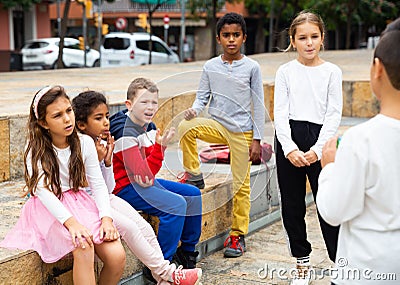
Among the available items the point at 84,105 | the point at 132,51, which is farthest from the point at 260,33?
the point at 84,105

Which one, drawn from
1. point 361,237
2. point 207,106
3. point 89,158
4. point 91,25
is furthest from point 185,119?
point 91,25

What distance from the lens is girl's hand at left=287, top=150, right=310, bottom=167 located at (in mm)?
3484

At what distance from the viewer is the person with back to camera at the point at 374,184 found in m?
2.04

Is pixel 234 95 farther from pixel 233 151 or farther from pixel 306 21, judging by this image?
pixel 306 21

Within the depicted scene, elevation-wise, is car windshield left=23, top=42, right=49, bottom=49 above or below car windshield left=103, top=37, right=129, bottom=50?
below

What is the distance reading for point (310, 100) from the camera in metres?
3.55

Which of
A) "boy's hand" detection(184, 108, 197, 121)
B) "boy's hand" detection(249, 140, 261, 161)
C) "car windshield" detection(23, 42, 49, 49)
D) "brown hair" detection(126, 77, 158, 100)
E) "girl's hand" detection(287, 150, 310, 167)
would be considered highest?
"brown hair" detection(126, 77, 158, 100)

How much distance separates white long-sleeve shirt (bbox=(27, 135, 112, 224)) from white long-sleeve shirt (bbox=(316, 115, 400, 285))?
130cm

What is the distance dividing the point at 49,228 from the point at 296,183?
1377mm

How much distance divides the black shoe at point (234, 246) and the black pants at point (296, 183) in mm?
672

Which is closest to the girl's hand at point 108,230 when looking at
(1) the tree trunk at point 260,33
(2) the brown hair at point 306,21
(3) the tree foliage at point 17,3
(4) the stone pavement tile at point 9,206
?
(4) the stone pavement tile at point 9,206

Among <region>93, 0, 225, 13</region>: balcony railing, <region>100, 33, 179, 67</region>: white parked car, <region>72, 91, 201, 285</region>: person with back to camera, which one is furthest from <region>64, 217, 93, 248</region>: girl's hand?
<region>93, 0, 225, 13</region>: balcony railing

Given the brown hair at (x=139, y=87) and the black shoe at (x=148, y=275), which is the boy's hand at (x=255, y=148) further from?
the black shoe at (x=148, y=275)

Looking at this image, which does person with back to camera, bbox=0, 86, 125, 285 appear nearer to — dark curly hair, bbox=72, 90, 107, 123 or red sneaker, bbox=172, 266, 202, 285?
dark curly hair, bbox=72, 90, 107, 123
